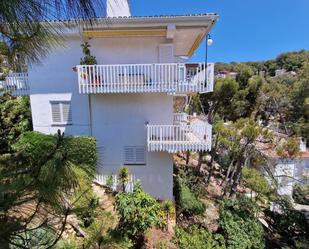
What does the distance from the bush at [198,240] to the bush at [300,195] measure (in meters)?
8.56

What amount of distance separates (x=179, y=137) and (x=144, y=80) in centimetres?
251

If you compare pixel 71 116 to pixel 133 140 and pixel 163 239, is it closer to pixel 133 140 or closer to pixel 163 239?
pixel 133 140

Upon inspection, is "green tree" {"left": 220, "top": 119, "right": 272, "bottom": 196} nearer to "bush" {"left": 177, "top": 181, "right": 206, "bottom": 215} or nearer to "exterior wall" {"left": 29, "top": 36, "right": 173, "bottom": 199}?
"bush" {"left": 177, "top": 181, "right": 206, "bottom": 215}

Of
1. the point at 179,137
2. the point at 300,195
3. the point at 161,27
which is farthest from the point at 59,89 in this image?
the point at 300,195

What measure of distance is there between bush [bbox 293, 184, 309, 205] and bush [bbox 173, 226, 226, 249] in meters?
8.56

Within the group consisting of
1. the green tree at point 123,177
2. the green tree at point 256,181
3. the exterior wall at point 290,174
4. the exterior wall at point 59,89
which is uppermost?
the exterior wall at point 59,89

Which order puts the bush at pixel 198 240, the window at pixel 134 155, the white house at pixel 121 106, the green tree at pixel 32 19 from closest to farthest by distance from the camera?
the green tree at pixel 32 19 → the bush at pixel 198 240 → the white house at pixel 121 106 → the window at pixel 134 155

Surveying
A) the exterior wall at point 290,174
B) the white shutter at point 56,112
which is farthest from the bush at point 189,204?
the white shutter at point 56,112

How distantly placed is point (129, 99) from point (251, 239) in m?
6.79

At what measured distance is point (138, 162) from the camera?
358 inches

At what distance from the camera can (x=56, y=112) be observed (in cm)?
916

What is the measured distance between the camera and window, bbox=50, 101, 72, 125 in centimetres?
912

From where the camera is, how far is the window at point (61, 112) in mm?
9117

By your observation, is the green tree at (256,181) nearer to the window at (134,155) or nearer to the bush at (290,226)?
the bush at (290,226)
